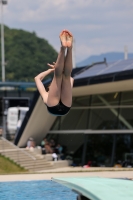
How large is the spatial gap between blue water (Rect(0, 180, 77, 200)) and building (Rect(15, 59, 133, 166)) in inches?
379

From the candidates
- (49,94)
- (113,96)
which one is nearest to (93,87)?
(113,96)

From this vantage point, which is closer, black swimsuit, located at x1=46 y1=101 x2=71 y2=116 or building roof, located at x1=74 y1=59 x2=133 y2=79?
black swimsuit, located at x1=46 y1=101 x2=71 y2=116

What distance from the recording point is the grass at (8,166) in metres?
23.9

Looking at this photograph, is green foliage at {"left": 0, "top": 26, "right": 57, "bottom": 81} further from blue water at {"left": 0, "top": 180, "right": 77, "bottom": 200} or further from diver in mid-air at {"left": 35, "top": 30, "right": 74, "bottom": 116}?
diver in mid-air at {"left": 35, "top": 30, "right": 74, "bottom": 116}

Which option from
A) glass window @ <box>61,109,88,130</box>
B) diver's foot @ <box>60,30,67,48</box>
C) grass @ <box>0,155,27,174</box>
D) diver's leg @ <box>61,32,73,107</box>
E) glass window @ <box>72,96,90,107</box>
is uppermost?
diver's foot @ <box>60,30,67,48</box>

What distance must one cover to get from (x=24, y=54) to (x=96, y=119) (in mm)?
72146

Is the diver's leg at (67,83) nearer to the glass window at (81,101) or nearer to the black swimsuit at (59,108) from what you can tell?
the black swimsuit at (59,108)

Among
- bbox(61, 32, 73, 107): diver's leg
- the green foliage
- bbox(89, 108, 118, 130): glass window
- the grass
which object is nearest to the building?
bbox(89, 108, 118, 130): glass window

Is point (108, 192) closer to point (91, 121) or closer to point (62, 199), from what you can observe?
point (62, 199)

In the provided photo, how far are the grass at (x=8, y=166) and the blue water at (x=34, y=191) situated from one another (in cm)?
833

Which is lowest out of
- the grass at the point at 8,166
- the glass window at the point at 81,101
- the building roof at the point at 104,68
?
the grass at the point at 8,166

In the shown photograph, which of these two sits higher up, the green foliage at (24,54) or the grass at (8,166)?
the green foliage at (24,54)

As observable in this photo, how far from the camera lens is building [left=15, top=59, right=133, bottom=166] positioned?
25.2m

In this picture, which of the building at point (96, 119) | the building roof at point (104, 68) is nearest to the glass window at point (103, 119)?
the building at point (96, 119)
